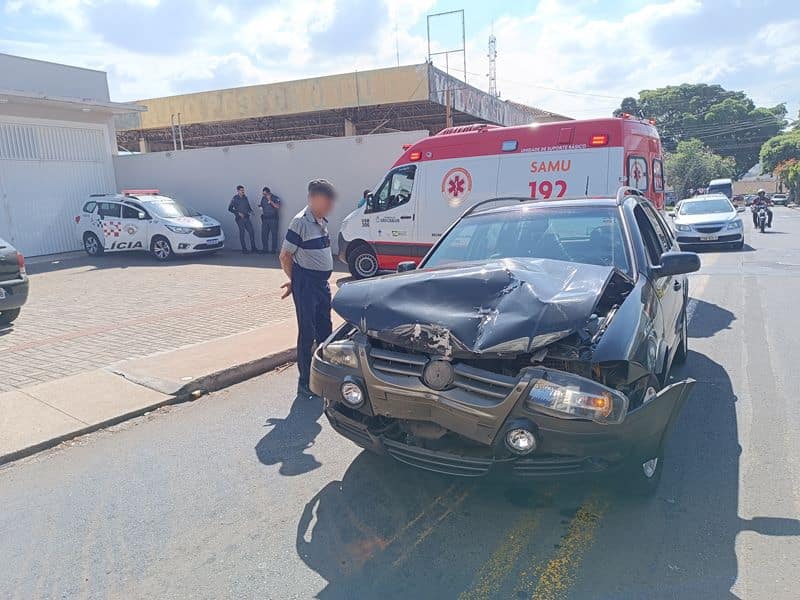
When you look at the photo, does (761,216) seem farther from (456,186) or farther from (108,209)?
(108,209)

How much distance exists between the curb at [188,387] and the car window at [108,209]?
38.1 feet

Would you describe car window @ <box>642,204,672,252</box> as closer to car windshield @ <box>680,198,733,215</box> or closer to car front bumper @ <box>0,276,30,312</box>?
car front bumper @ <box>0,276,30,312</box>

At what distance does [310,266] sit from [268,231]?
1175cm

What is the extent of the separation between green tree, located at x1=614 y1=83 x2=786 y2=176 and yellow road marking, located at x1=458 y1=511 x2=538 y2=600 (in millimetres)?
81441

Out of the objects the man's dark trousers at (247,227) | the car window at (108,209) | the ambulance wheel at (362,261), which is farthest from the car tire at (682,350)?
the car window at (108,209)

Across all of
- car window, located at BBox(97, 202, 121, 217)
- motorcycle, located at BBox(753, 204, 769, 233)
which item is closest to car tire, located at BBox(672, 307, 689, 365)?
car window, located at BBox(97, 202, 121, 217)

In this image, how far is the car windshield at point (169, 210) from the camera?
15867mm

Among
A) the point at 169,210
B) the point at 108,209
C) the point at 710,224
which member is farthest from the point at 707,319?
the point at 108,209

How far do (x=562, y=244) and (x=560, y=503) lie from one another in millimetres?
1981

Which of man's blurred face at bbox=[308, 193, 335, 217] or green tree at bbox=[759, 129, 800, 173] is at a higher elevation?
green tree at bbox=[759, 129, 800, 173]

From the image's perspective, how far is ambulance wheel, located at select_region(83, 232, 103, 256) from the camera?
55.2 ft

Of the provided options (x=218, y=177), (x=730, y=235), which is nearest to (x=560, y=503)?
(x=730, y=235)

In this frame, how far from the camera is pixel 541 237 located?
4641 mm

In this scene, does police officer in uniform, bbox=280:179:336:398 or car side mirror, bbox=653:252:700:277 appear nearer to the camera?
car side mirror, bbox=653:252:700:277
